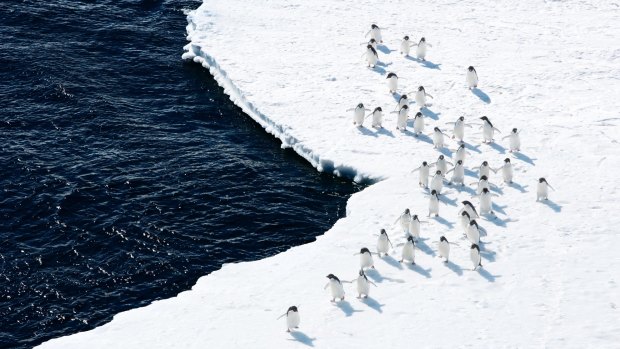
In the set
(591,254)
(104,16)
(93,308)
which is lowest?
(93,308)

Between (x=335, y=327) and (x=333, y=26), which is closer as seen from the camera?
(x=335, y=327)

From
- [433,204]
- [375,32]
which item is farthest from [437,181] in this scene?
[375,32]

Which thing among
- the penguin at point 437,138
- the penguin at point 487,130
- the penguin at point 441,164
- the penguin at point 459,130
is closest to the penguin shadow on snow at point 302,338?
the penguin at point 441,164

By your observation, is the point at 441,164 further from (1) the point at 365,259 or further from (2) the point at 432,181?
(1) the point at 365,259

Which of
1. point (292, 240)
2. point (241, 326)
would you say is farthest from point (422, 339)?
point (292, 240)

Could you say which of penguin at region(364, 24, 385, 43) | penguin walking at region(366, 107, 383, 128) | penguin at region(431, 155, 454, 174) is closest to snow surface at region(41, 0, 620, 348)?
penguin walking at region(366, 107, 383, 128)

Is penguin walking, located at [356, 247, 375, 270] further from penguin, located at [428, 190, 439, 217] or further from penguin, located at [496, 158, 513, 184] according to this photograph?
penguin, located at [496, 158, 513, 184]

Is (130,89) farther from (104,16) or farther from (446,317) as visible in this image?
(446,317)
